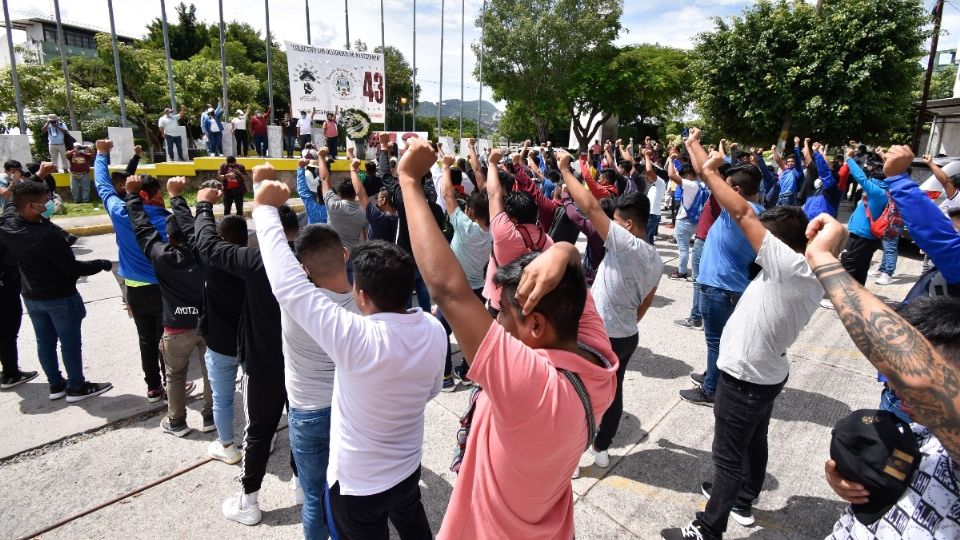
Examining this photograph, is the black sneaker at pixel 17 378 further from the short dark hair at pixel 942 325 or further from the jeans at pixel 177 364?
the short dark hair at pixel 942 325

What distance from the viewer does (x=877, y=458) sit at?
1.28m

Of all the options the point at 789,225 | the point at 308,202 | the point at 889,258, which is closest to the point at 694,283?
the point at 789,225

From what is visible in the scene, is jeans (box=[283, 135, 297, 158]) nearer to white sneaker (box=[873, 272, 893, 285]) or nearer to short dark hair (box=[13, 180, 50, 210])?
short dark hair (box=[13, 180, 50, 210])

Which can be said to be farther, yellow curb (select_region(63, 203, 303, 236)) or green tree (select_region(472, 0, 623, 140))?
green tree (select_region(472, 0, 623, 140))

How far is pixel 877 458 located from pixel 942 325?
1.25 ft

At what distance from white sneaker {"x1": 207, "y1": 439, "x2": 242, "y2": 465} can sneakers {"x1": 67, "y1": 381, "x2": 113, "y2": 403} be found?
1625mm

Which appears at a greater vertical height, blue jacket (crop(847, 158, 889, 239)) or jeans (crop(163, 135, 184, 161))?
jeans (crop(163, 135, 184, 161))

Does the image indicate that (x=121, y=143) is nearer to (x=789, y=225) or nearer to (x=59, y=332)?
(x=59, y=332)

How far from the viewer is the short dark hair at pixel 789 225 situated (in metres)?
2.78

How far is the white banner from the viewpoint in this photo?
726 inches

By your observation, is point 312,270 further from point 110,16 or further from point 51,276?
point 110,16

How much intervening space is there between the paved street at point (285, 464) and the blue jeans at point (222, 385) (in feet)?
0.98

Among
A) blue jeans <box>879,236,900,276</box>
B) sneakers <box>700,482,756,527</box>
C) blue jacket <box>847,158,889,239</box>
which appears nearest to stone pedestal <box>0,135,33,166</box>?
sneakers <box>700,482,756,527</box>

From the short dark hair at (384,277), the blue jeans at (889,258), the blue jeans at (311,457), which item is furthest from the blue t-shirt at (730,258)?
the blue jeans at (889,258)
